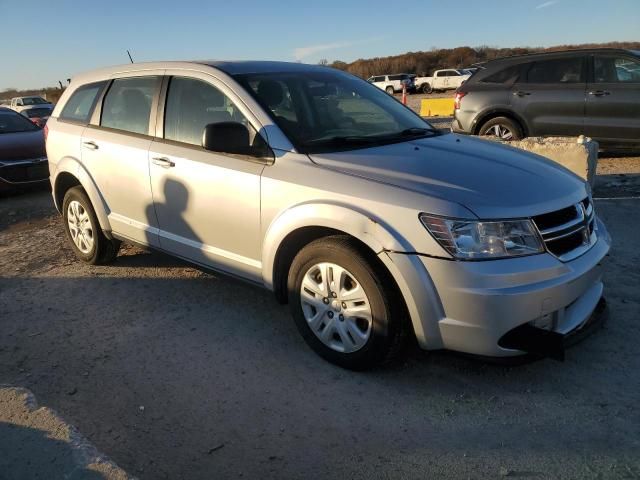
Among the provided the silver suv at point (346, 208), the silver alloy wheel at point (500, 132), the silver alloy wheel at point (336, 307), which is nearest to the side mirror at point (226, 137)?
the silver suv at point (346, 208)

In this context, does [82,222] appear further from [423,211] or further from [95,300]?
[423,211]

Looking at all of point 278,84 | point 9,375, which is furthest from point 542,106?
point 9,375

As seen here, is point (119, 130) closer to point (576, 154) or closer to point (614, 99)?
point (576, 154)

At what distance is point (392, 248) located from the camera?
2.81 metres

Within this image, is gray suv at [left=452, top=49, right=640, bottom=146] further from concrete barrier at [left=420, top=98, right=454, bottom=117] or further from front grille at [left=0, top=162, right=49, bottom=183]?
concrete barrier at [left=420, top=98, right=454, bottom=117]

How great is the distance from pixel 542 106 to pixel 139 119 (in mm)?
6488

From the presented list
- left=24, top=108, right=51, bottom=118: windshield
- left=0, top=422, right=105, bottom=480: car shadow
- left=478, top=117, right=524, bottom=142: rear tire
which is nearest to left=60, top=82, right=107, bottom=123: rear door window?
left=0, top=422, right=105, bottom=480: car shadow

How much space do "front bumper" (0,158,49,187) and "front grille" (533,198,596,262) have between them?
7962 millimetres

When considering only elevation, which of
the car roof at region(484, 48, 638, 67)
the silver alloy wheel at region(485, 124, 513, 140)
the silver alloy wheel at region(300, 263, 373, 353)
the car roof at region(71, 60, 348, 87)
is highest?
the car roof at region(484, 48, 638, 67)

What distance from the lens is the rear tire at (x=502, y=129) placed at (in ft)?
28.9

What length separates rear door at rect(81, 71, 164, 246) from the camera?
4.26 metres

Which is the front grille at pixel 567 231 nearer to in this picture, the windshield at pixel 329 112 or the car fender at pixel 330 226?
the car fender at pixel 330 226

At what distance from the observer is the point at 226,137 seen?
3.33 m

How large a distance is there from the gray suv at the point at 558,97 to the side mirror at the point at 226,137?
6.37 meters
